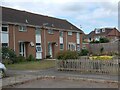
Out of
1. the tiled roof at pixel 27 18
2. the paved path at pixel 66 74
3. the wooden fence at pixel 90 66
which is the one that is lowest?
the paved path at pixel 66 74

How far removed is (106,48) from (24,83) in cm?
3638

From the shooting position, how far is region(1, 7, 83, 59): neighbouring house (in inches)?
1300

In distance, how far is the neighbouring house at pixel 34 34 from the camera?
3303 centimetres

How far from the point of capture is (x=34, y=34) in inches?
1473

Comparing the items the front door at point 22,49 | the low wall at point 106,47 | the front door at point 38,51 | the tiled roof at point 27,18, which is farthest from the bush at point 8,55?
the low wall at point 106,47

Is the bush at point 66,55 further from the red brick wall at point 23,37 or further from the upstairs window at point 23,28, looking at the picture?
the upstairs window at point 23,28

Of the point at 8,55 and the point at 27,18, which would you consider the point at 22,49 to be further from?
the point at 8,55

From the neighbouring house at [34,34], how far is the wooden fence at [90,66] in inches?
499

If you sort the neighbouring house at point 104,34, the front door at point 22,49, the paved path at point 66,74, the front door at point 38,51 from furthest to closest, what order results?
the neighbouring house at point 104,34, the front door at point 38,51, the front door at point 22,49, the paved path at point 66,74

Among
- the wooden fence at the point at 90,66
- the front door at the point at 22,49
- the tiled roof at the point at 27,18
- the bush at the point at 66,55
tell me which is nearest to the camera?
the wooden fence at the point at 90,66

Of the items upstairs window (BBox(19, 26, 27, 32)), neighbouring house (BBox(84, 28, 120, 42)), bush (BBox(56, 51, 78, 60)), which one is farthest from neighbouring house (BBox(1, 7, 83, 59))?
neighbouring house (BBox(84, 28, 120, 42))

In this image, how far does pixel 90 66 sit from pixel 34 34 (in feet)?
62.1

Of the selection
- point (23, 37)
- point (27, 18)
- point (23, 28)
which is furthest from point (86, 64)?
point (27, 18)

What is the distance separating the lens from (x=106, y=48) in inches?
1937
